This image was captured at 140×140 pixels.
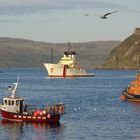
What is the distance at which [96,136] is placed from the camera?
3095 inches

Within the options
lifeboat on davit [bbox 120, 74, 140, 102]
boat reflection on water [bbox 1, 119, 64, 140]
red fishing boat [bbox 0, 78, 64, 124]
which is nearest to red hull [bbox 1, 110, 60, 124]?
red fishing boat [bbox 0, 78, 64, 124]

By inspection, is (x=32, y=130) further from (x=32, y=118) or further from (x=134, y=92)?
(x=134, y=92)

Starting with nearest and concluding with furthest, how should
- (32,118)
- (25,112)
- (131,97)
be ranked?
(32,118) → (25,112) → (131,97)

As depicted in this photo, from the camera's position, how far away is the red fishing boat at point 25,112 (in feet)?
285

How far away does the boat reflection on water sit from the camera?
3095 inches

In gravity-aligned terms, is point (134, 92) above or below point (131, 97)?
above

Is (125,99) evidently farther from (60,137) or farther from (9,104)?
(60,137)

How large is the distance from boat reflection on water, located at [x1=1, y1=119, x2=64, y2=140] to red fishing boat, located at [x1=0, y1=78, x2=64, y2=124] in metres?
0.65

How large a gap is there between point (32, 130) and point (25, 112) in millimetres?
6161

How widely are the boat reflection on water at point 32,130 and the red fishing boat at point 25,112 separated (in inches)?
25.7

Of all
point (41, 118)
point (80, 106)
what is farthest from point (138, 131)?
point (80, 106)

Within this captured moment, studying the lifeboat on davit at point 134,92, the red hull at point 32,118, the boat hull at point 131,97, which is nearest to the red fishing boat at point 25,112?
the red hull at point 32,118

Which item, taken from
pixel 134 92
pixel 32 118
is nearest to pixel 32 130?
pixel 32 118

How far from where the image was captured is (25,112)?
8869cm
